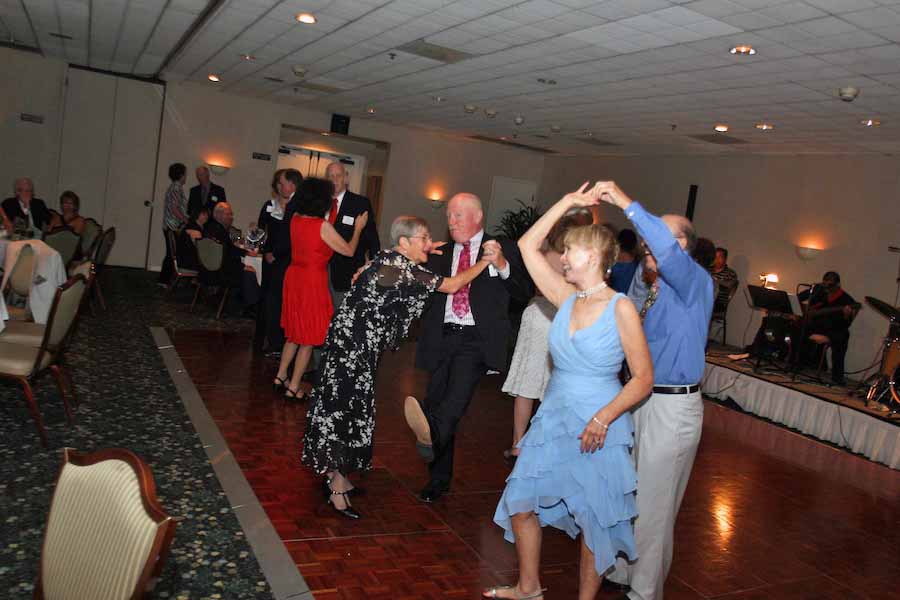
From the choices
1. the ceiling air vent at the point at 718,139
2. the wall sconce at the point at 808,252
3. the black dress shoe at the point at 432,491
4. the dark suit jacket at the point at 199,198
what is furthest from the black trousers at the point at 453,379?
the wall sconce at the point at 808,252

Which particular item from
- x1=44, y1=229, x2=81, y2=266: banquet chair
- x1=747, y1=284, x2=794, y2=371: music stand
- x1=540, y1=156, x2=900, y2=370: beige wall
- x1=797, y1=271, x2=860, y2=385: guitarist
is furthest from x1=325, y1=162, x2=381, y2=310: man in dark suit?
x1=540, y1=156, x2=900, y2=370: beige wall

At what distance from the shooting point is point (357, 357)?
3.61 meters

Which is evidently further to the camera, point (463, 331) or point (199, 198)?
point (199, 198)

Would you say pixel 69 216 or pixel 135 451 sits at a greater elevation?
pixel 69 216

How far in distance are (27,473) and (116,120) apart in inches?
434

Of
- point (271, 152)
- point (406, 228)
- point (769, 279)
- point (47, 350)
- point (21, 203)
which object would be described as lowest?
point (47, 350)

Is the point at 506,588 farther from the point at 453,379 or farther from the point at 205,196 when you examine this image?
the point at 205,196

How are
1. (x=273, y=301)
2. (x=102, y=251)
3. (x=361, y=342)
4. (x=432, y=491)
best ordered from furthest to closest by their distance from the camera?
(x=102, y=251)
(x=273, y=301)
(x=432, y=491)
(x=361, y=342)

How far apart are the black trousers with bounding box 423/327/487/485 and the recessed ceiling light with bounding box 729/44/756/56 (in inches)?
145

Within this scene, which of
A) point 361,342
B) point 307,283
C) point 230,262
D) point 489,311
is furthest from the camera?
point 230,262

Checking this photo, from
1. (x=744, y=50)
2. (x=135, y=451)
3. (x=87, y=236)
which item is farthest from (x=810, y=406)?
(x=87, y=236)

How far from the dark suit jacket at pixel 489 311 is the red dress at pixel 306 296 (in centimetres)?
154

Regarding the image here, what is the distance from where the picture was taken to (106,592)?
1516 millimetres

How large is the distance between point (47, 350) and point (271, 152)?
10.9 m
